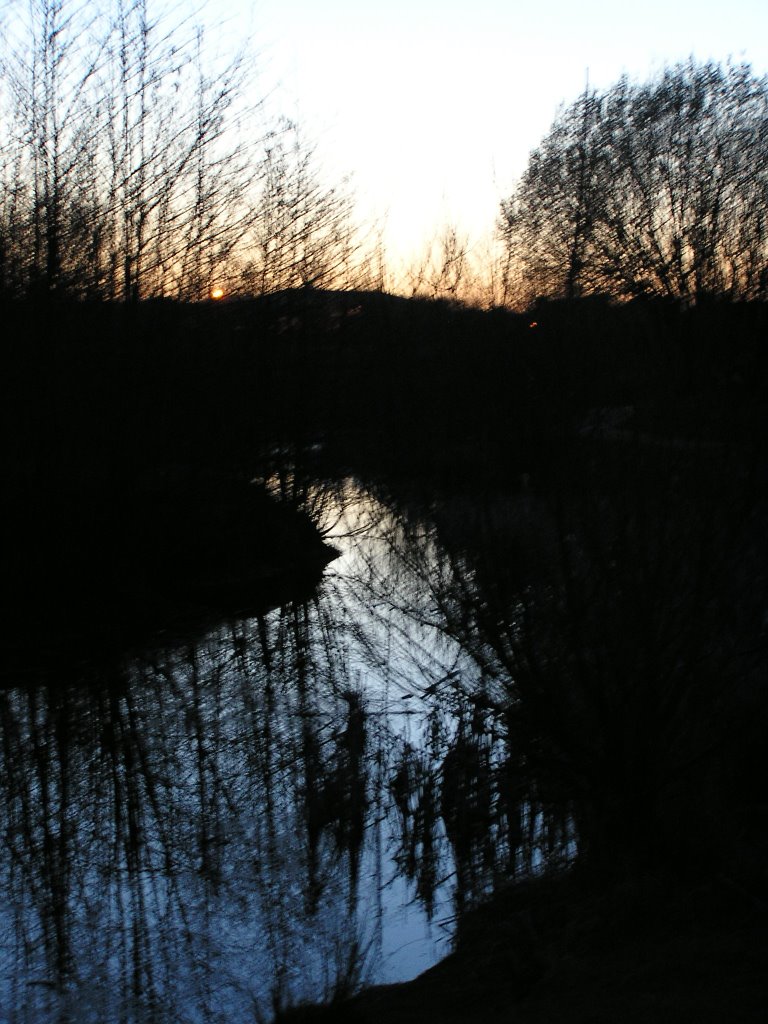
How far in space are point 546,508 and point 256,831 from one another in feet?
8.07

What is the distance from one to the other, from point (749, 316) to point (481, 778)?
9.14 feet

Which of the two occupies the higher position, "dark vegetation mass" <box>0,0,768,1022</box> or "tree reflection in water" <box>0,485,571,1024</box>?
"dark vegetation mass" <box>0,0,768,1022</box>

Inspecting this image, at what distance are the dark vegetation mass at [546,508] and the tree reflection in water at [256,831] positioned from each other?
0.78 ft

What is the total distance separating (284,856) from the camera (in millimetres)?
5590

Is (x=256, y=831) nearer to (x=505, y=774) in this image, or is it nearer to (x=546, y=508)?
(x=505, y=774)

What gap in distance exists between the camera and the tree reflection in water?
4.43 m

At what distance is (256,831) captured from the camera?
5930mm

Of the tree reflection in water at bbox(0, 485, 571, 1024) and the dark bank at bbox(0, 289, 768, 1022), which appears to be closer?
the dark bank at bbox(0, 289, 768, 1022)

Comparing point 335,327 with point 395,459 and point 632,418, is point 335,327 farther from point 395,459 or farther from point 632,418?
point 632,418

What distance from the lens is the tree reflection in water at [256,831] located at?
174 inches

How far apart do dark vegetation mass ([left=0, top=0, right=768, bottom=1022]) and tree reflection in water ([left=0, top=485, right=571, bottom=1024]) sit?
0.24 meters

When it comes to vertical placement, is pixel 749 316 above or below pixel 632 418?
above

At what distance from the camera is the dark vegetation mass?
14.6 ft

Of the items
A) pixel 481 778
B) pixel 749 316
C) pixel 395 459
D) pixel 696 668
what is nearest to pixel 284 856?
pixel 481 778
